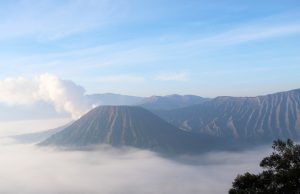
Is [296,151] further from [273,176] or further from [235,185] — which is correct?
[235,185]

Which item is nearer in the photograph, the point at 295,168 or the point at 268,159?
the point at 295,168

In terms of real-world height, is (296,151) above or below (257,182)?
above

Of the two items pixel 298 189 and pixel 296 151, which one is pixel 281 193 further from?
pixel 296 151

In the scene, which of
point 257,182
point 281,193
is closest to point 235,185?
point 257,182

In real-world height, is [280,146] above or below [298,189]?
above

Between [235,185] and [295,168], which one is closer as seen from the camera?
[295,168]

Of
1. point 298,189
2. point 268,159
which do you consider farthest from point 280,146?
point 298,189
